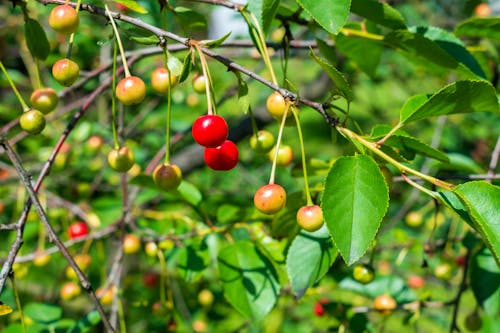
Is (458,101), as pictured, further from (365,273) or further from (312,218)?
(365,273)

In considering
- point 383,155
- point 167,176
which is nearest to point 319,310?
point 167,176

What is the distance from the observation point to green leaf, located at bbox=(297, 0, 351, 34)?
0.96m

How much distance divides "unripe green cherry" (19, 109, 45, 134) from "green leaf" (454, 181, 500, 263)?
0.81 meters

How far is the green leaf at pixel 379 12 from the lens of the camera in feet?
4.06

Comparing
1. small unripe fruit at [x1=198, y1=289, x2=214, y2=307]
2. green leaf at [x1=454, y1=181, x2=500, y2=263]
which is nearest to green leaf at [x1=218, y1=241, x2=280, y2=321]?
green leaf at [x1=454, y1=181, x2=500, y2=263]

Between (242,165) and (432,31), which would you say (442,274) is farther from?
(242,165)

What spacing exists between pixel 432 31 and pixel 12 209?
2.14m

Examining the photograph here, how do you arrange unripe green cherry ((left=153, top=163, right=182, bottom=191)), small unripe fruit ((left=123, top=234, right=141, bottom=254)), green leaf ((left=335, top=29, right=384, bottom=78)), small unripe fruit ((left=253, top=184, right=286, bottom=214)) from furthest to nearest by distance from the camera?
small unripe fruit ((left=123, top=234, right=141, bottom=254))
green leaf ((left=335, top=29, right=384, bottom=78))
unripe green cherry ((left=153, top=163, right=182, bottom=191))
small unripe fruit ((left=253, top=184, right=286, bottom=214))

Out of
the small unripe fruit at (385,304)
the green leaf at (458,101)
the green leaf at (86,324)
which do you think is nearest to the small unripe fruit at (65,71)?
the green leaf at (458,101)

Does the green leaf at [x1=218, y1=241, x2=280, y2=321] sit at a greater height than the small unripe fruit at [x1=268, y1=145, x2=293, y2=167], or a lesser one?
lesser

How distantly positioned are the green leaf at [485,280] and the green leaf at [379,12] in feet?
2.15

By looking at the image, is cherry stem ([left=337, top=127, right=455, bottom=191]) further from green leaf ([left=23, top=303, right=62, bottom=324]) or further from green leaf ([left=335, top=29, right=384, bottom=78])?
green leaf ([left=23, top=303, right=62, bottom=324])

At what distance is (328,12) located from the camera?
3.18ft

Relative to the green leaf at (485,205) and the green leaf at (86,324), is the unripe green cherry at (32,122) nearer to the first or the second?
the green leaf at (86,324)
